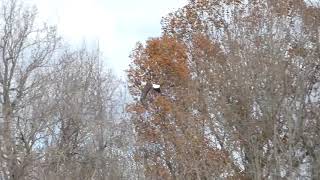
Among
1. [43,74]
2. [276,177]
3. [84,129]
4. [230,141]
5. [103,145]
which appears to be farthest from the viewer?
[43,74]

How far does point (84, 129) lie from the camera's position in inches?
→ 1101

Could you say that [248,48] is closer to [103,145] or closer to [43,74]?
[103,145]

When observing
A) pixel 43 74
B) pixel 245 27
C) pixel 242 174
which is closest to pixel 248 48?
pixel 245 27

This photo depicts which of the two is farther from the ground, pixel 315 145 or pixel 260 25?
pixel 260 25

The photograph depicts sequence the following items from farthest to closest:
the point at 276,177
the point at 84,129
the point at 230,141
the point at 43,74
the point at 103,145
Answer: the point at 43,74 < the point at 84,129 < the point at 103,145 < the point at 230,141 < the point at 276,177

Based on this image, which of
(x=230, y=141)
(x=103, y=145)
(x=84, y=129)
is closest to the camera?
(x=230, y=141)

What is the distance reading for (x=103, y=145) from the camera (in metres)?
24.6

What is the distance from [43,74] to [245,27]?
1296 cm

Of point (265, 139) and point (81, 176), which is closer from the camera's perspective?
point (265, 139)

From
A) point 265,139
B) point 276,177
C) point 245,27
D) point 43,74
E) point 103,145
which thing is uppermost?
point 43,74

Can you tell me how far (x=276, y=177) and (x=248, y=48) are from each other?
3.90 metres

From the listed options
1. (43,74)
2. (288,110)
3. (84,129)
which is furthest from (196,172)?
(43,74)

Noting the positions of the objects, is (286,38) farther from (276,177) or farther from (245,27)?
(276,177)

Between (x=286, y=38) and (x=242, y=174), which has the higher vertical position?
(x=286, y=38)
